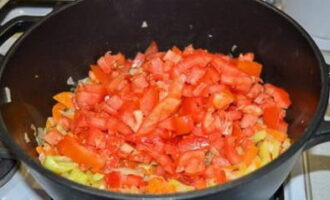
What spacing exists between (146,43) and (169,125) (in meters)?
0.25

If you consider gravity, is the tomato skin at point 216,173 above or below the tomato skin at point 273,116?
below

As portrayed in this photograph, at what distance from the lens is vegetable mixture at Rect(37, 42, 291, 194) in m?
0.78

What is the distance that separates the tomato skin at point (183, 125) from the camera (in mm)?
816

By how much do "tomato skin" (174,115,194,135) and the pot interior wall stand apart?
0.58ft

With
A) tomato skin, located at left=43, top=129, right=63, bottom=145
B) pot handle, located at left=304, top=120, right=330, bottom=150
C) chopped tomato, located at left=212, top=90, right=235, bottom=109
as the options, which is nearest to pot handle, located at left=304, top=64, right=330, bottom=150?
pot handle, located at left=304, top=120, right=330, bottom=150

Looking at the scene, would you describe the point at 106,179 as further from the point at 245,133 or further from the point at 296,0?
the point at 296,0

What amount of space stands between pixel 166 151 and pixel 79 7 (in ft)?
1.02

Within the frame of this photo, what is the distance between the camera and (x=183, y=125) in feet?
2.68

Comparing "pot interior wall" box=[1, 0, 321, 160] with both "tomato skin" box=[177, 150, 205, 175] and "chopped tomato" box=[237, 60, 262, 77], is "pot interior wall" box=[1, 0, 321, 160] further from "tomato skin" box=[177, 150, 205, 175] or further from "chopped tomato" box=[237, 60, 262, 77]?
"tomato skin" box=[177, 150, 205, 175]

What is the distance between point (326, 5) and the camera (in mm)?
996

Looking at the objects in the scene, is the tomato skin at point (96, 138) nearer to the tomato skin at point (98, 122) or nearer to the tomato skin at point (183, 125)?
the tomato skin at point (98, 122)

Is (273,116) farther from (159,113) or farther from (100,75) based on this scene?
(100,75)

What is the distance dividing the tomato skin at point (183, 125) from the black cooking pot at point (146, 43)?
175 mm

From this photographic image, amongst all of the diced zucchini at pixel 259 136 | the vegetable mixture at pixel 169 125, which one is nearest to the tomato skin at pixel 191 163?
the vegetable mixture at pixel 169 125
